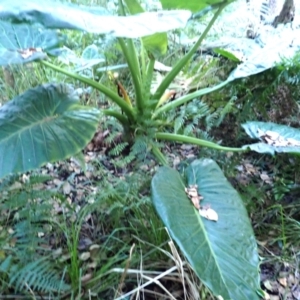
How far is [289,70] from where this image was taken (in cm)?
157

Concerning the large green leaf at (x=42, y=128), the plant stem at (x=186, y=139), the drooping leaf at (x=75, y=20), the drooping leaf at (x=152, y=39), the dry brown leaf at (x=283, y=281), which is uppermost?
the drooping leaf at (x=75, y=20)

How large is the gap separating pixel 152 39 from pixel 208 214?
0.65 metres

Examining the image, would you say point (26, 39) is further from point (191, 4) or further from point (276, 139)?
point (276, 139)

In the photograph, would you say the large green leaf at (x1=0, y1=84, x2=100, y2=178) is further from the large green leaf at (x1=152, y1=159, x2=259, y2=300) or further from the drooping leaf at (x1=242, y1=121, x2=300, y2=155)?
the drooping leaf at (x1=242, y1=121, x2=300, y2=155)

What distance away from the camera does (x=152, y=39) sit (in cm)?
140

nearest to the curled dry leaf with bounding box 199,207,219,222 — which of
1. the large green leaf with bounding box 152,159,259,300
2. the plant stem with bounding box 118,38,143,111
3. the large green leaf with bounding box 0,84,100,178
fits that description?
the large green leaf with bounding box 152,159,259,300

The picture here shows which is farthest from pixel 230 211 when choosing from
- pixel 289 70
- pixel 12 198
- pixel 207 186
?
pixel 289 70

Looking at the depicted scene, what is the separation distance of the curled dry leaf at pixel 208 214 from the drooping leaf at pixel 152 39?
0.62 meters

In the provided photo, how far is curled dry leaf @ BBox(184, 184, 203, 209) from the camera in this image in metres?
1.06

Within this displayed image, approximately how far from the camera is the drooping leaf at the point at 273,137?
1.17 m

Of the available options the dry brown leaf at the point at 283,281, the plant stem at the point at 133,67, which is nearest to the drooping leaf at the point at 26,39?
the plant stem at the point at 133,67

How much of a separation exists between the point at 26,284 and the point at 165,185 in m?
0.39

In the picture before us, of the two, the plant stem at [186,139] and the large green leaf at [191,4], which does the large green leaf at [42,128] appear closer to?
the plant stem at [186,139]

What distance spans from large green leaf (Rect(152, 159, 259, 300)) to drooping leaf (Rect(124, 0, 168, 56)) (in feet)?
1.59
